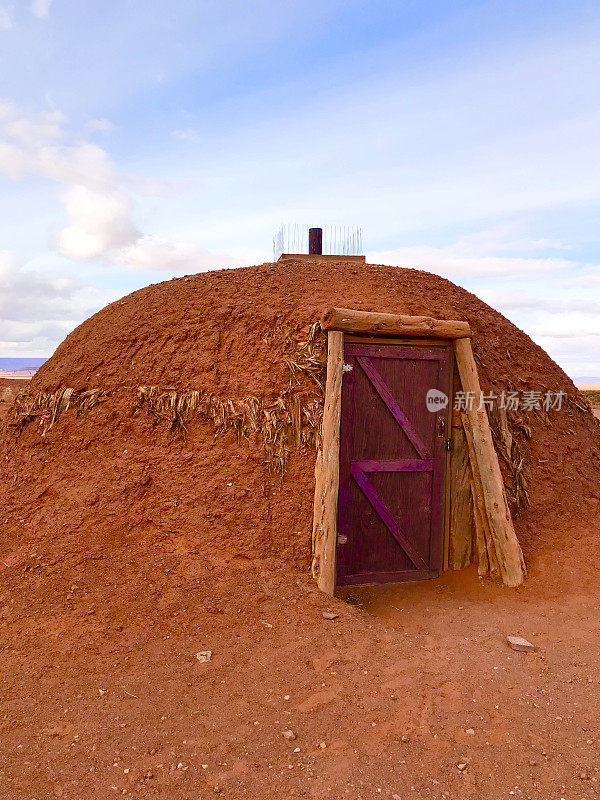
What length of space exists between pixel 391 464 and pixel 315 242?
349 cm

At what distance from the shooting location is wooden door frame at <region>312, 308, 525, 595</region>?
17.4 ft

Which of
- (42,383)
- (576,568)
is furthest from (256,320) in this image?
(576,568)

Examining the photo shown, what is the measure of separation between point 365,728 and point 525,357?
5.05m

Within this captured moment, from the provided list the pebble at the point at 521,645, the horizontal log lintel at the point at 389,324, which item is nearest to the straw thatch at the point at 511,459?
the horizontal log lintel at the point at 389,324

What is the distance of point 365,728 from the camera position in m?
3.65

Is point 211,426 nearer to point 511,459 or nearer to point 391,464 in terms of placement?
point 391,464

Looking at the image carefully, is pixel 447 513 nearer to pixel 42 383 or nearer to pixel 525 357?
pixel 525 357

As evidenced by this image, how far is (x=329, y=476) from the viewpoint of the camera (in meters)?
5.37

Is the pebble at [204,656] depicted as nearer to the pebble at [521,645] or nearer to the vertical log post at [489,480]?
the pebble at [521,645]

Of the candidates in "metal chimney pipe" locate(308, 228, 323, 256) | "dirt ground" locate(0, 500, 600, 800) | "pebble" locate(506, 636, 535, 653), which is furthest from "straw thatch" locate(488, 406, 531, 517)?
"metal chimney pipe" locate(308, 228, 323, 256)

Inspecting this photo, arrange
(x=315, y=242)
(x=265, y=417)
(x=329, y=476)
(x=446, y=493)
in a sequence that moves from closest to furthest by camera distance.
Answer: (x=329, y=476)
(x=265, y=417)
(x=446, y=493)
(x=315, y=242)

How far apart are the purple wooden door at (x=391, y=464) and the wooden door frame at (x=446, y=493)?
Result: 7.9 inches

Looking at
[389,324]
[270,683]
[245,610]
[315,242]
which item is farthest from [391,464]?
[315,242]

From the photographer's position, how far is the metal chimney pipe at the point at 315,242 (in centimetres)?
782
